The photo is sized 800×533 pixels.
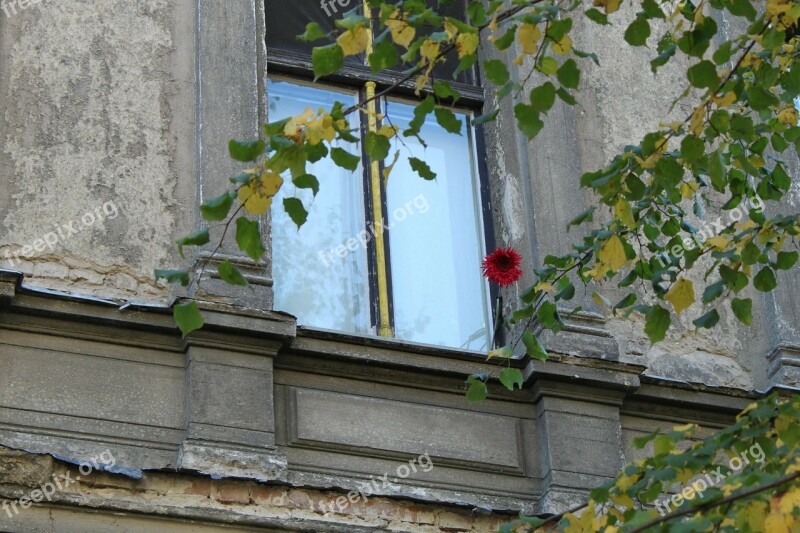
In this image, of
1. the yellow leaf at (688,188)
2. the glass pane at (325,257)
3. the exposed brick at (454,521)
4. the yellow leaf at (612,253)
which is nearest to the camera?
the yellow leaf at (612,253)

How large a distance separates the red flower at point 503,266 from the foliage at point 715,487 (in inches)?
69.2

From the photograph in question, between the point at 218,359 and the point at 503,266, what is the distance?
4.85ft

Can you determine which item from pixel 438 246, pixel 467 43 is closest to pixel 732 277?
pixel 467 43

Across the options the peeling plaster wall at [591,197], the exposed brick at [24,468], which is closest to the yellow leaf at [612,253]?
the peeling plaster wall at [591,197]

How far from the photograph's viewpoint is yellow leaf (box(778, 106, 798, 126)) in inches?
300

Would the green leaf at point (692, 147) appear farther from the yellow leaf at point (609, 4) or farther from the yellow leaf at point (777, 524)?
the yellow leaf at point (777, 524)

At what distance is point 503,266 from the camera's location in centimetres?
826

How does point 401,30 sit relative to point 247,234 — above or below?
above

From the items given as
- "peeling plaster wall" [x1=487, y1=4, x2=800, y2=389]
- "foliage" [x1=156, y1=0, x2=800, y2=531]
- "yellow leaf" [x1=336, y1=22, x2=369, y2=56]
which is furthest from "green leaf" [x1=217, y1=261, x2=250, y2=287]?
"peeling plaster wall" [x1=487, y1=4, x2=800, y2=389]

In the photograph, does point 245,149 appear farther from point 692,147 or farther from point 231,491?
point 231,491

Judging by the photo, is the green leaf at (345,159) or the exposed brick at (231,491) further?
the exposed brick at (231,491)

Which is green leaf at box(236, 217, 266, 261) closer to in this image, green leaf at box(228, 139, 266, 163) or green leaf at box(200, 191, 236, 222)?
green leaf at box(200, 191, 236, 222)

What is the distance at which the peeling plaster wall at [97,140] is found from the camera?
27.0 feet

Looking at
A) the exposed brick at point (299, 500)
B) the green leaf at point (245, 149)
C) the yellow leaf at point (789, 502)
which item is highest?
the green leaf at point (245, 149)
